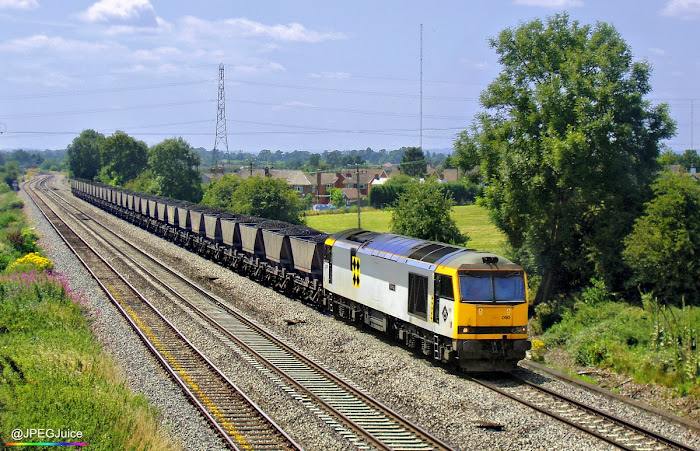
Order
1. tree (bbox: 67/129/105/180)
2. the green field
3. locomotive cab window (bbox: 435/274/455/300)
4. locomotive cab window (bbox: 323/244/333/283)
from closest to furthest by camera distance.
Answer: locomotive cab window (bbox: 435/274/455/300) → locomotive cab window (bbox: 323/244/333/283) → the green field → tree (bbox: 67/129/105/180)

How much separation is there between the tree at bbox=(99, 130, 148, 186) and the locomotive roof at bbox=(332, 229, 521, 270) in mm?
107873

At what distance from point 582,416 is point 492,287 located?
396 cm

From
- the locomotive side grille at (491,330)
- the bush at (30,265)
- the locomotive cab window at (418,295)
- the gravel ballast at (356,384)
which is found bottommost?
the gravel ballast at (356,384)

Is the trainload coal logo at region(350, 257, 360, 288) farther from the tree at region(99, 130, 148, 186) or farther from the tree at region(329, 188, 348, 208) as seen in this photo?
the tree at region(99, 130, 148, 186)

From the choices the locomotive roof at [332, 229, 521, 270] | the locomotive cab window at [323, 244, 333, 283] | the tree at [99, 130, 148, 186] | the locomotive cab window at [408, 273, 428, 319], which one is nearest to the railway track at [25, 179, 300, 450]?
the locomotive cab window at [408, 273, 428, 319]

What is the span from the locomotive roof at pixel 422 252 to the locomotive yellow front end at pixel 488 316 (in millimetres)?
67

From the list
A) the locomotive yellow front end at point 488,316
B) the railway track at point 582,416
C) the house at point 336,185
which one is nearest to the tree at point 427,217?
the locomotive yellow front end at point 488,316

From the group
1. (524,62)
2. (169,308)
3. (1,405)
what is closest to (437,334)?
(1,405)

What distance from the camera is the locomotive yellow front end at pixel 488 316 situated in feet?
55.0

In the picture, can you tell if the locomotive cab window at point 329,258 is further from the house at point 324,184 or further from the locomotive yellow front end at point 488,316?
the house at point 324,184

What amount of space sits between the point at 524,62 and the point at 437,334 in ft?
54.0

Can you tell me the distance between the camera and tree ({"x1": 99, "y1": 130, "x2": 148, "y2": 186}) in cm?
12456

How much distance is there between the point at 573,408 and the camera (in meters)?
14.7

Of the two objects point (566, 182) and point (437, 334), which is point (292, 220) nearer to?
point (566, 182)
